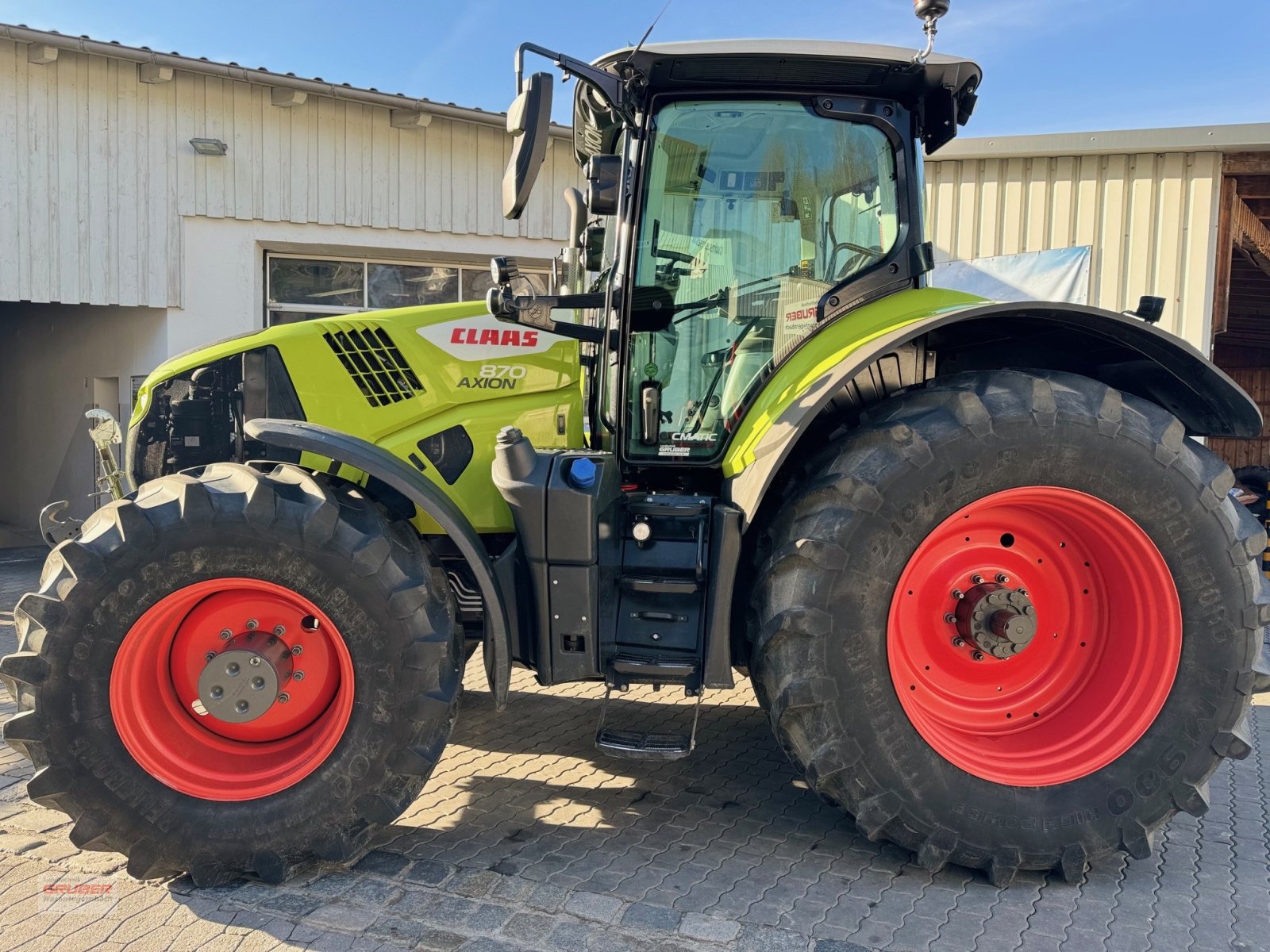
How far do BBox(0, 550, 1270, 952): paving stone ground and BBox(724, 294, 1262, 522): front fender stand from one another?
115cm

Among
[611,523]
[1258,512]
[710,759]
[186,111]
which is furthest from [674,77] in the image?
[1258,512]

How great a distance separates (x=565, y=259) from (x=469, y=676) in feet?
7.14

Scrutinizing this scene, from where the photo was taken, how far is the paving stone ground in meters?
2.42

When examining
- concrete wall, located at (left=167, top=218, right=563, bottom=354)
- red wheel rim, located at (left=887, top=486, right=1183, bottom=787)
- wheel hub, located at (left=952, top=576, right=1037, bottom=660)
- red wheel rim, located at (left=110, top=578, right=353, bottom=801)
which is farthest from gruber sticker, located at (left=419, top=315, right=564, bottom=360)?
concrete wall, located at (left=167, top=218, right=563, bottom=354)

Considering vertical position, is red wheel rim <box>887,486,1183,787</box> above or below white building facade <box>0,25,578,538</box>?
below

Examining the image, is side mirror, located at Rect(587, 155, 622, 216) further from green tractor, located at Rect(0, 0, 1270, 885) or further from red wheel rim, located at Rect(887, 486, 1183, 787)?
red wheel rim, located at Rect(887, 486, 1183, 787)

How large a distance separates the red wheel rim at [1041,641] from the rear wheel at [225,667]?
152 cm

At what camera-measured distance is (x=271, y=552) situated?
2.68 metres

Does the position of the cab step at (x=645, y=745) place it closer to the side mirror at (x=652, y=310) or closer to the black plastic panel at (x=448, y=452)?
the black plastic panel at (x=448, y=452)

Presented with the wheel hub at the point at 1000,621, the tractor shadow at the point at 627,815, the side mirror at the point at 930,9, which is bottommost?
the tractor shadow at the point at 627,815

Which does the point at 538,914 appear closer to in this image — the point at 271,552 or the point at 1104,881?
the point at 271,552

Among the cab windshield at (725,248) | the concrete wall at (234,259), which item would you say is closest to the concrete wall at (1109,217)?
the cab windshield at (725,248)

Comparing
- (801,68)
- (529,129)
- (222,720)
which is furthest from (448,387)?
(801,68)

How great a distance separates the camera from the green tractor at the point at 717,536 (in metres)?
2.67
